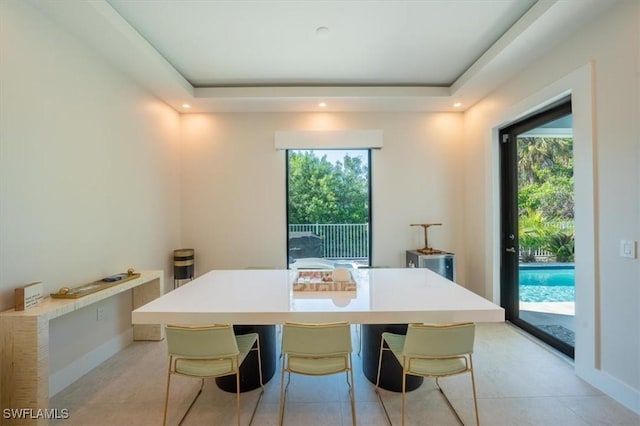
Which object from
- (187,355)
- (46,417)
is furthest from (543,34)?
(46,417)

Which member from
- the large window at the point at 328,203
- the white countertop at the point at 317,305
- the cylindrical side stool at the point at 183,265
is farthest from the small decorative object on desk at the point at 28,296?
the large window at the point at 328,203

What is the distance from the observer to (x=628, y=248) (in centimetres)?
200

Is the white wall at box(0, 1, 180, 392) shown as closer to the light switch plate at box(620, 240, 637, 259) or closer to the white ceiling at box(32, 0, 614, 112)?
the white ceiling at box(32, 0, 614, 112)

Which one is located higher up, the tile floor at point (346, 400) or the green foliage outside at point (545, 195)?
the green foliage outside at point (545, 195)

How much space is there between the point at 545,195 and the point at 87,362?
15.6ft

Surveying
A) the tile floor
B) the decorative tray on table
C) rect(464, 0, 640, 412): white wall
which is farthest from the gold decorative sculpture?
the decorative tray on table

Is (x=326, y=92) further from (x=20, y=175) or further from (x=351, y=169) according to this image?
(x=20, y=175)

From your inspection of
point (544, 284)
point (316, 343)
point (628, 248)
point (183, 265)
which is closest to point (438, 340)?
point (316, 343)

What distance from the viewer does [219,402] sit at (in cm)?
209

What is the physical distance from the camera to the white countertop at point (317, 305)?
162 centimetres

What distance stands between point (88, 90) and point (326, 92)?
8.13 ft

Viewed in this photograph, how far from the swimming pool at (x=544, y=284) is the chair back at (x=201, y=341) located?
127 inches

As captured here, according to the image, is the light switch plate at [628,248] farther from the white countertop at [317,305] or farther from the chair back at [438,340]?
the chair back at [438,340]

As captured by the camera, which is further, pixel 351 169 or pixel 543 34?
pixel 351 169
